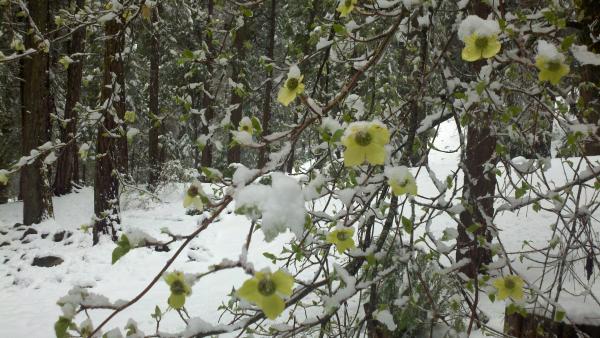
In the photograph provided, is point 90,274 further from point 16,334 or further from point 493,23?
point 493,23

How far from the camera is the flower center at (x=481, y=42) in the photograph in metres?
1.03

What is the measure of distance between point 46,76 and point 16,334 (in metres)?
4.54

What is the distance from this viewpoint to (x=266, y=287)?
843 mm

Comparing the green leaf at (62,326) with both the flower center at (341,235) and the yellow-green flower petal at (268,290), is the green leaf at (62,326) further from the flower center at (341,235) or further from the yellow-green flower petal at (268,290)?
the flower center at (341,235)

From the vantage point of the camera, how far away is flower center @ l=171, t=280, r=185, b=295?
0.98m

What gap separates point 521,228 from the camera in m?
6.60

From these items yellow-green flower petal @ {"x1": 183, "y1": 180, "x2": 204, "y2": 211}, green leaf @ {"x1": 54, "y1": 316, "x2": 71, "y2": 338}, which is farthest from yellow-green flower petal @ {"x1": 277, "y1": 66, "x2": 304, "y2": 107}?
green leaf @ {"x1": 54, "y1": 316, "x2": 71, "y2": 338}

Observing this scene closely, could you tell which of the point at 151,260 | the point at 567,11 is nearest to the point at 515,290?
the point at 567,11

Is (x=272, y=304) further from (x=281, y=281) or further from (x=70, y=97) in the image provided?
(x=70, y=97)

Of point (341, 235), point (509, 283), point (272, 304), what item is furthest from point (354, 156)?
point (509, 283)

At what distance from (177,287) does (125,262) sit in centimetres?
644

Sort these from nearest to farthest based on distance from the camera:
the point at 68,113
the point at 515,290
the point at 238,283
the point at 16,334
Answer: the point at 515,290
the point at 16,334
the point at 238,283
the point at 68,113

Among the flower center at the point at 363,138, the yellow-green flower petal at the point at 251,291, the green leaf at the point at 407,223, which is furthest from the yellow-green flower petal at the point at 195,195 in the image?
the green leaf at the point at 407,223

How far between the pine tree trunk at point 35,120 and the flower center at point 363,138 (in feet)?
25.1
